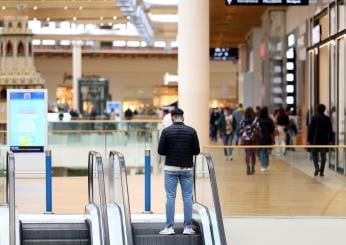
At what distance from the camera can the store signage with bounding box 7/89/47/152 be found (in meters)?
15.0

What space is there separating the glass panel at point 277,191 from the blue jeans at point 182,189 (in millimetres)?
1662

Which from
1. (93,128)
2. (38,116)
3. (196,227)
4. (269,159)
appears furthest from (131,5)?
(196,227)

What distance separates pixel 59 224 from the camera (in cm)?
1102

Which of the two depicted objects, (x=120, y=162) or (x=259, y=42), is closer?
(x=120, y=162)

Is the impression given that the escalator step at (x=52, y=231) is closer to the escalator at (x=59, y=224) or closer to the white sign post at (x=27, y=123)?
the escalator at (x=59, y=224)

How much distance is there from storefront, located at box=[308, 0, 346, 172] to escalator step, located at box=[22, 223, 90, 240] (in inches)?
329

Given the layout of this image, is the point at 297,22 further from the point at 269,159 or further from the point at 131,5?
the point at 269,159

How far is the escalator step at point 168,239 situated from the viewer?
1045 cm

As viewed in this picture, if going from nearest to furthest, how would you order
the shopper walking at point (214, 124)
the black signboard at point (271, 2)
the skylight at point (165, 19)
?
1. the black signboard at point (271, 2)
2. the shopper walking at point (214, 124)
3. the skylight at point (165, 19)

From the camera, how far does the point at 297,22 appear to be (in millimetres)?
25125

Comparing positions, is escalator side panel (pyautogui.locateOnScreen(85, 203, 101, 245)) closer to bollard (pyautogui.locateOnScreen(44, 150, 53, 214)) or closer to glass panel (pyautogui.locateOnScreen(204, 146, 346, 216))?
bollard (pyautogui.locateOnScreen(44, 150, 53, 214))

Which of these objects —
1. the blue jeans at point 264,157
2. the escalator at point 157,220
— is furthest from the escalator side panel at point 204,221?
the blue jeans at point 264,157

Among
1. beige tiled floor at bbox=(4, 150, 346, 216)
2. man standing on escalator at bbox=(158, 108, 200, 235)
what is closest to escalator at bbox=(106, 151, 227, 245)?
man standing on escalator at bbox=(158, 108, 200, 235)

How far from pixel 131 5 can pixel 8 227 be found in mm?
15624
